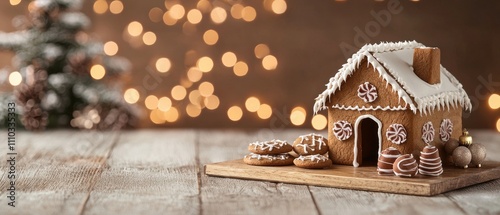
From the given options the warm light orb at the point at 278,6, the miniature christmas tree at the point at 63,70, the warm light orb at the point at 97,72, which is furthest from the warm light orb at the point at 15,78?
the warm light orb at the point at 278,6

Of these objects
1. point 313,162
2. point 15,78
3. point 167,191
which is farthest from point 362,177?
point 15,78

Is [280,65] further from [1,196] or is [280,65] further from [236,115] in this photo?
[1,196]

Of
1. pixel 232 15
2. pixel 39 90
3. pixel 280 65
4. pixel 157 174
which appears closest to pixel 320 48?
pixel 280 65

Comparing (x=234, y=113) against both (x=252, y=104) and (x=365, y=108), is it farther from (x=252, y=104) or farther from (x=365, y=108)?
(x=365, y=108)

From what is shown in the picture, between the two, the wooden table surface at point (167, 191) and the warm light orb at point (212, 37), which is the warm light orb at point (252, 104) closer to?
the warm light orb at point (212, 37)

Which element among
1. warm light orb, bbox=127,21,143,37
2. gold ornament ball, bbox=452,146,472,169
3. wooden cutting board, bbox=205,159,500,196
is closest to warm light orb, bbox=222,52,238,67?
warm light orb, bbox=127,21,143,37

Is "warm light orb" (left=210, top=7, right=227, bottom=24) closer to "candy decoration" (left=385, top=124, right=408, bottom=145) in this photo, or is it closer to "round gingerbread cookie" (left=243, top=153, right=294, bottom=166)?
"round gingerbread cookie" (left=243, top=153, right=294, bottom=166)
